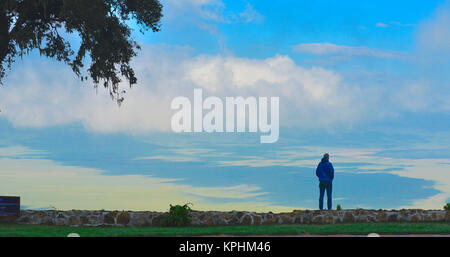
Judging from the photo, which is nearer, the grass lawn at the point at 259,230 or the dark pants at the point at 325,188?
the grass lawn at the point at 259,230

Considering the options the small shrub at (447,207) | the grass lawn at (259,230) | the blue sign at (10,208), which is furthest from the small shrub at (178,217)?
the small shrub at (447,207)

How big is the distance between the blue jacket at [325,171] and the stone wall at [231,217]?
1.35m

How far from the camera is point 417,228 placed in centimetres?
2003

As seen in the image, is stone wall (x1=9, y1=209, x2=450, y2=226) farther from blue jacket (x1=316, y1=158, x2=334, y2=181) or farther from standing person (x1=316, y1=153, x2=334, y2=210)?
blue jacket (x1=316, y1=158, x2=334, y2=181)

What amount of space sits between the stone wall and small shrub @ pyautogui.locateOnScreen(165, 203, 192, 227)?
0.34 m

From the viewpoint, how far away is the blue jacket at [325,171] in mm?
22656

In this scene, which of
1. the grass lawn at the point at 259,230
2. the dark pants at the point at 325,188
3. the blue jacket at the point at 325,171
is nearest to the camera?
the grass lawn at the point at 259,230

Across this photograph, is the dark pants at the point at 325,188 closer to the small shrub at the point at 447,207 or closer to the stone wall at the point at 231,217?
the stone wall at the point at 231,217

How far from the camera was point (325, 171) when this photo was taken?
2272 centimetres

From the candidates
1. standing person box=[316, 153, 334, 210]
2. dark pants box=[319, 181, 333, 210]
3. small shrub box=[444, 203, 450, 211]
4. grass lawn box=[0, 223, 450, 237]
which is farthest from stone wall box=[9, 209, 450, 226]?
grass lawn box=[0, 223, 450, 237]

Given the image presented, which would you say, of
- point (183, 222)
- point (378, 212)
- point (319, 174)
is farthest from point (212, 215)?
point (378, 212)
